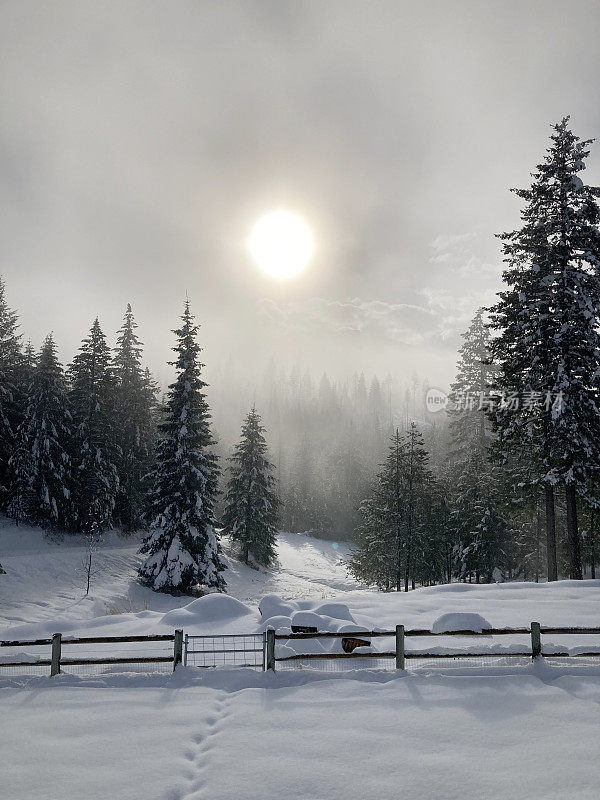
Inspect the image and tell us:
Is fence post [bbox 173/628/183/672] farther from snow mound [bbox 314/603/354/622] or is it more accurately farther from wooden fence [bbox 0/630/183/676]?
snow mound [bbox 314/603/354/622]

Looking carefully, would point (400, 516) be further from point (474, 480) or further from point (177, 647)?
point (177, 647)

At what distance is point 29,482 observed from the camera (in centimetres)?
3419

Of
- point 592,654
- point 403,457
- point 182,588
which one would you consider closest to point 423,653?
point 592,654

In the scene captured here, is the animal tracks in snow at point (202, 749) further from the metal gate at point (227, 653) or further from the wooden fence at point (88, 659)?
the wooden fence at point (88, 659)

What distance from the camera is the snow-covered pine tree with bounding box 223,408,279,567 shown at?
4484 cm

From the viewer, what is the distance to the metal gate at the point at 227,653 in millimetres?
11305

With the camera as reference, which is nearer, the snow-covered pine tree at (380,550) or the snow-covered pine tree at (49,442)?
the snow-covered pine tree at (49,442)

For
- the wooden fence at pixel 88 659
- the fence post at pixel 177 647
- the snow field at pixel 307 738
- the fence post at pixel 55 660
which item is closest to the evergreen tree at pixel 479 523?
the snow field at pixel 307 738

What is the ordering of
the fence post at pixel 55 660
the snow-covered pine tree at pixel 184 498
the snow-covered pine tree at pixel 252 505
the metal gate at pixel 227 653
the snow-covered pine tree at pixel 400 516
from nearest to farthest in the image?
1. the fence post at pixel 55 660
2. the metal gate at pixel 227 653
3. the snow-covered pine tree at pixel 184 498
4. the snow-covered pine tree at pixel 400 516
5. the snow-covered pine tree at pixel 252 505

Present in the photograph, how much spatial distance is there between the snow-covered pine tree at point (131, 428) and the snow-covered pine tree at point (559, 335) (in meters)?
29.8

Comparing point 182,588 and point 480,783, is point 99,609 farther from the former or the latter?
point 480,783

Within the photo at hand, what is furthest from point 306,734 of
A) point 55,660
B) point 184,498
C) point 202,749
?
point 184,498

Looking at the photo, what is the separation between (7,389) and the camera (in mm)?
37406

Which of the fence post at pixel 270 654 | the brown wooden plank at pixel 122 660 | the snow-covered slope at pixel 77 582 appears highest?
the fence post at pixel 270 654
